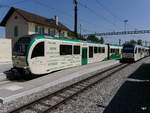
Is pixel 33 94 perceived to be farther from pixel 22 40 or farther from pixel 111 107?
pixel 22 40

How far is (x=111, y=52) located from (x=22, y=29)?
1595cm

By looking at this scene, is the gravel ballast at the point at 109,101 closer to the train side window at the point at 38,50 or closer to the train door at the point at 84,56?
the train side window at the point at 38,50

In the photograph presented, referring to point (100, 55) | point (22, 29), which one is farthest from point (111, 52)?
point (22, 29)

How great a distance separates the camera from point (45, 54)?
10.6m

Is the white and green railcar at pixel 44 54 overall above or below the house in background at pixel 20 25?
below

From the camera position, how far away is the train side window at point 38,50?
31.9ft

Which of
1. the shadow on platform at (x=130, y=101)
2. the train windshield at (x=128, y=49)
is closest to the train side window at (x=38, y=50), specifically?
the shadow on platform at (x=130, y=101)

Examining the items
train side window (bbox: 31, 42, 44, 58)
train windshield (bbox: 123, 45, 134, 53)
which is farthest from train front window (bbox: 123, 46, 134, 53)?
train side window (bbox: 31, 42, 44, 58)

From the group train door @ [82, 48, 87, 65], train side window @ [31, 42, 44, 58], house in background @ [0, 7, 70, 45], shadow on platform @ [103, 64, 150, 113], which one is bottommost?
shadow on platform @ [103, 64, 150, 113]

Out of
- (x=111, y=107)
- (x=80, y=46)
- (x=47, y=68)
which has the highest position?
(x=80, y=46)

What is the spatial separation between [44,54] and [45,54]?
107mm

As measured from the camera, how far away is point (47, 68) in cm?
1094

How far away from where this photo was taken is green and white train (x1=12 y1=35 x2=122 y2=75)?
9.62 m

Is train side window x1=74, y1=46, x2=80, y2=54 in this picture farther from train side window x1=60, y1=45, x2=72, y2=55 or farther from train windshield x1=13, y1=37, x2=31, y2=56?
train windshield x1=13, y1=37, x2=31, y2=56
